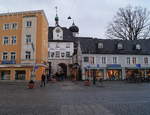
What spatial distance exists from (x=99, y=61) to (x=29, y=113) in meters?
37.8

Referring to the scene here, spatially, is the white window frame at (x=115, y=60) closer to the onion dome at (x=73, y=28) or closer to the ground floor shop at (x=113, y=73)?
the ground floor shop at (x=113, y=73)

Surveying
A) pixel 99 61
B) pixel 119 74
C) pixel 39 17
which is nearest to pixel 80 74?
pixel 99 61

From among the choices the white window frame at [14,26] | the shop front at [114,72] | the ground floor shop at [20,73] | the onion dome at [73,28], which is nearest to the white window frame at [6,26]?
the white window frame at [14,26]

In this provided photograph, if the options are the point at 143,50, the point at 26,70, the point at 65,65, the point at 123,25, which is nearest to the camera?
the point at 26,70

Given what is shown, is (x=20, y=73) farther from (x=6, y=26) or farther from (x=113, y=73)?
(x=113, y=73)

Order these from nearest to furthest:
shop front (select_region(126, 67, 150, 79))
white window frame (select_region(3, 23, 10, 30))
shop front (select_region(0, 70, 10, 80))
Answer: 1. shop front (select_region(0, 70, 10, 80))
2. white window frame (select_region(3, 23, 10, 30))
3. shop front (select_region(126, 67, 150, 79))

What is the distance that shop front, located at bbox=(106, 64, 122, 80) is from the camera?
45906 millimetres

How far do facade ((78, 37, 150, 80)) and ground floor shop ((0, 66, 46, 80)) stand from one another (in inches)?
427

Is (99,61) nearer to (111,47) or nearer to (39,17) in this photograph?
(111,47)

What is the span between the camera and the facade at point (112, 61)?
1807 inches

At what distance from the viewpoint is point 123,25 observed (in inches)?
2186

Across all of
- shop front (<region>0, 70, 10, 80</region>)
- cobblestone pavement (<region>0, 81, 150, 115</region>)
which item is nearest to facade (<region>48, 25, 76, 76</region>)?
shop front (<region>0, 70, 10, 80</region>)

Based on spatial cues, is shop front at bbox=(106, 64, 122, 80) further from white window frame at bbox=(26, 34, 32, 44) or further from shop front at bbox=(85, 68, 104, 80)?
white window frame at bbox=(26, 34, 32, 44)

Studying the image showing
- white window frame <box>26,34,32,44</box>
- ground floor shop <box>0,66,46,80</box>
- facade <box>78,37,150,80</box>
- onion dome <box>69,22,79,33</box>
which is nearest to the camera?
ground floor shop <box>0,66,46,80</box>
